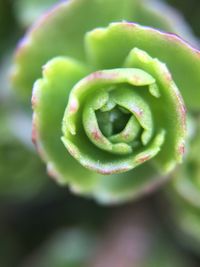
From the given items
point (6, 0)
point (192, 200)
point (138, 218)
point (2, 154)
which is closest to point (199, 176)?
point (192, 200)

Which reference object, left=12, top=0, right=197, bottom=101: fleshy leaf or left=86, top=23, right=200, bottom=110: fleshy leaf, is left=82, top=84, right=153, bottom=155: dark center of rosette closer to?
left=86, top=23, right=200, bottom=110: fleshy leaf

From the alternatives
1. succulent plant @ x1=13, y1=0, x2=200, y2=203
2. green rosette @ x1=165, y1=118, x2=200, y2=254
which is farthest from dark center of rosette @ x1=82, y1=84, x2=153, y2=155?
green rosette @ x1=165, y1=118, x2=200, y2=254

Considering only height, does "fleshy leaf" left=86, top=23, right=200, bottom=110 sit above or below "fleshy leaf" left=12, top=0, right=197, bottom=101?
below

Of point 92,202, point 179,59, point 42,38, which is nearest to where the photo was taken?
point 179,59

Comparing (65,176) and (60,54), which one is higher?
(60,54)

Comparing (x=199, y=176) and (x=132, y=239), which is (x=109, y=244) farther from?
(x=199, y=176)

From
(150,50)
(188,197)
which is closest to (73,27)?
(150,50)
